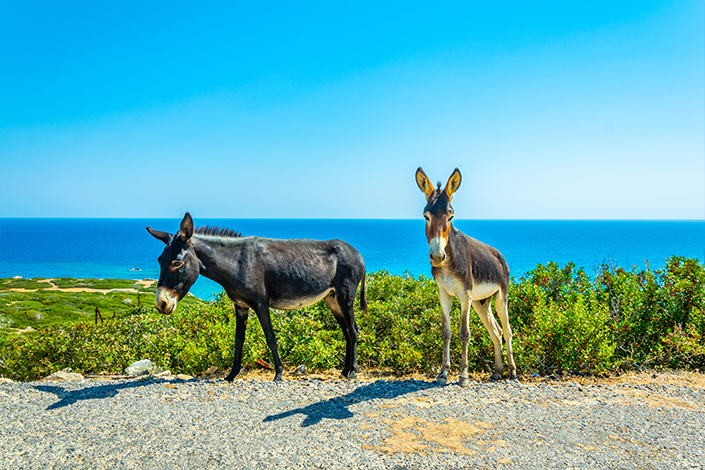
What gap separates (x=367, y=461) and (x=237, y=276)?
4.00 m

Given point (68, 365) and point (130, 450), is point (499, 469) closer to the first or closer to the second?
point (130, 450)

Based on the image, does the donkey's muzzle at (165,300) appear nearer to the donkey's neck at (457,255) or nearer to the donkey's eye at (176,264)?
the donkey's eye at (176,264)

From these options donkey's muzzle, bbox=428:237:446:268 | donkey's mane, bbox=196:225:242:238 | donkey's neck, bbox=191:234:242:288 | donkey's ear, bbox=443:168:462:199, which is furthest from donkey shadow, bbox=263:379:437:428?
donkey's mane, bbox=196:225:242:238

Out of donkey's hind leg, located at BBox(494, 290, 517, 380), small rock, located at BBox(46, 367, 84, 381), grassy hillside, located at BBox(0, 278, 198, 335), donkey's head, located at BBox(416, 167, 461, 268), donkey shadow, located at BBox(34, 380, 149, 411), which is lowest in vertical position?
grassy hillside, located at BBox(0, 278, 198, 335)

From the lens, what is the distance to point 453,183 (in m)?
6.53

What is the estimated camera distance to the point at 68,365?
10.3 meters

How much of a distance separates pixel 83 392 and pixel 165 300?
2036 mm

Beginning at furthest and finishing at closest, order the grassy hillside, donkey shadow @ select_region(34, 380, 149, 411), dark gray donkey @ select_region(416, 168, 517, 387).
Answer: the grassy hillside, donkey shadow @ select_region(34, 380, 149, 411), dark gray donkey @ select_region(416, 168, 517, 387)

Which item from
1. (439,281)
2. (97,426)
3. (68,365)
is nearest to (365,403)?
(439,281)

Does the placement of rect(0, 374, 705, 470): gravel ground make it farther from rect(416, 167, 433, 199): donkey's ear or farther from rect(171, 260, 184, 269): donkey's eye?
A: rect(416, 167, 433, 199): donkey's ear

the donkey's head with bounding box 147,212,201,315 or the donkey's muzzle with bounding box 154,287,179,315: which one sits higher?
the donkey's head with bounding box 147,212,201,315

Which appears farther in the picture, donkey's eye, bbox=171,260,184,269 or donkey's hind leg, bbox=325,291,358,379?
donkey's hind leg, bbox=325,291,358,379

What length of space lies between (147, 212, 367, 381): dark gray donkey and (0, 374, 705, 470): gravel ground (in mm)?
1302

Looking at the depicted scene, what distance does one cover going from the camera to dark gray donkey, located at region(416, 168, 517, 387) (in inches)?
249
